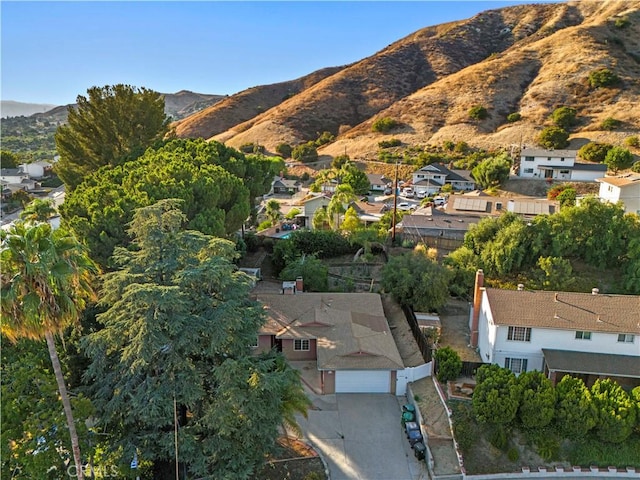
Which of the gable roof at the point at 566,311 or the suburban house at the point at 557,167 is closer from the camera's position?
the gable roof at the point at 566,311

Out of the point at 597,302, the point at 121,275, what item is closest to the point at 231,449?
the point at 121,275

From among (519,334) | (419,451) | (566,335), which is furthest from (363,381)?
(566,335)

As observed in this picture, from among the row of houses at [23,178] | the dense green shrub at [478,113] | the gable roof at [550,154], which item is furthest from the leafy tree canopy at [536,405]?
the row of houses at [23,178]

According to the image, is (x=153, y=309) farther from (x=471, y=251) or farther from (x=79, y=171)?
(x=79, y=171)

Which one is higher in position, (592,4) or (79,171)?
(592,4)

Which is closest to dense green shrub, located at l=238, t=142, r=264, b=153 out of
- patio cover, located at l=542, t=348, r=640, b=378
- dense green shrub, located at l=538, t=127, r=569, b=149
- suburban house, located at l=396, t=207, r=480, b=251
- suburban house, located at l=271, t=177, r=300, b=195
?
suburban house, located at l=271, t=177, r=300, b=195

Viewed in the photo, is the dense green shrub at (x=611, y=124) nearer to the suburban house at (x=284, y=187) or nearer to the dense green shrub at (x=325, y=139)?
the suburban house at (x=284, y=187)
